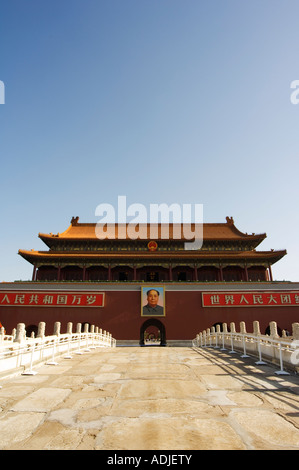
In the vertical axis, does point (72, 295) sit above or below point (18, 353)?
above

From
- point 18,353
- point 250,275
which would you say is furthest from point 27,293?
point 250,275

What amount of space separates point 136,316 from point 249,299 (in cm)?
944

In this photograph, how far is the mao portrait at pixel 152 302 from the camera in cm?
2372

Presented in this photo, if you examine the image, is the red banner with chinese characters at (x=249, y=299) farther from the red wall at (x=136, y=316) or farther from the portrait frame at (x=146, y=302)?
the portrait frame at (x=146, y=302)

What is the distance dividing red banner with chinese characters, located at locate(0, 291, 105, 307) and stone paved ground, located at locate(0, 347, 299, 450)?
1768cm

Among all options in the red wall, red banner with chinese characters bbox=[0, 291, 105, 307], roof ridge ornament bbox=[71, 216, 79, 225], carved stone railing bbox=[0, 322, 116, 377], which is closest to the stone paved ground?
carved stone railing bbox=[0, 322, 116, 377]

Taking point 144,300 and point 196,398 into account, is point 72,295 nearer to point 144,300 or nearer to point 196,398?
point 144,300

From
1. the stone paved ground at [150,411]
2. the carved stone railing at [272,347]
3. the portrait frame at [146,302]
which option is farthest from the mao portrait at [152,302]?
the stone paved ground at [150,411]

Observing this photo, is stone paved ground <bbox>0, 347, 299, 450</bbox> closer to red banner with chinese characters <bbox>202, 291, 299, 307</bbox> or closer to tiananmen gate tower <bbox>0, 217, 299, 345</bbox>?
tiananmen gate tower <bbox>0, 217, 299, 345</bbox>

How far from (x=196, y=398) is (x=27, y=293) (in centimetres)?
2270

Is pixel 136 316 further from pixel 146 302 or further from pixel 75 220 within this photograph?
pixel 75 220

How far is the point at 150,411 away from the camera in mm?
3887

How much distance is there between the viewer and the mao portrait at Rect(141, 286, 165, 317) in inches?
934

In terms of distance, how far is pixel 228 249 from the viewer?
97.0ft
